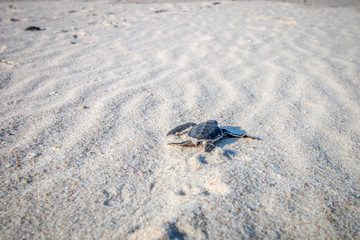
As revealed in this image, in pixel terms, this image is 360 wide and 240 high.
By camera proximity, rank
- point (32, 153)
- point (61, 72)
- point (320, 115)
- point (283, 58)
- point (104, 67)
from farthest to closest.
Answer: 1. point (283, 58)
2. point (104, 67)
3. point (61, 72)
4. point (320, 115)
5. point (32, 153)

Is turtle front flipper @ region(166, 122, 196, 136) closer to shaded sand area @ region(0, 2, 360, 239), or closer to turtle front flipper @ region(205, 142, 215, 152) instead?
shaded sand area @ region(0, 2, 360, 239)

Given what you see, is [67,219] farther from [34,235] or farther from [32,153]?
[32,153]

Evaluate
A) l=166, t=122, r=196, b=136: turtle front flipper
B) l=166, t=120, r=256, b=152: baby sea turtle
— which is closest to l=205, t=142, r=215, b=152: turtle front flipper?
l=166, t=120, r=256, b=152: baby sea turtle

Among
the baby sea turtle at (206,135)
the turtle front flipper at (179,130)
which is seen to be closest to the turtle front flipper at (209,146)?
the baby sea turtle at (206,135)

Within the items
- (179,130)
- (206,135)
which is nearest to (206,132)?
(206,135)

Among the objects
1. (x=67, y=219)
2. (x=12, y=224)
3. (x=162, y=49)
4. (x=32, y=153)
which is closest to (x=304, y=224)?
(x=67, y=219)

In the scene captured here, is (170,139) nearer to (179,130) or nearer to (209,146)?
(179,130)

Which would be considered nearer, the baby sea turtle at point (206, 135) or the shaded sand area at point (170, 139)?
the shaded sand area at point (170, 139)

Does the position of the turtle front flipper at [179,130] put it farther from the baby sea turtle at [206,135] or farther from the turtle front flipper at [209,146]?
the turtle front flipper at [209,146]
